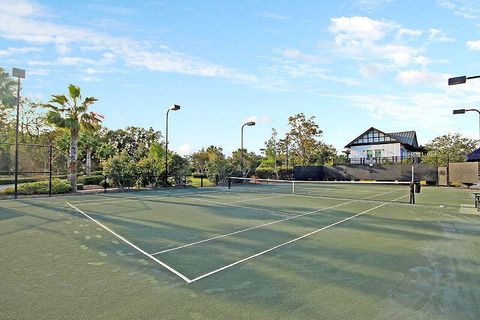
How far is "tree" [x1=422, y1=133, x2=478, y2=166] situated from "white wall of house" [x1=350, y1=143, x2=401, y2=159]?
4.46m

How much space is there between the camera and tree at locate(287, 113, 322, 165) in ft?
153

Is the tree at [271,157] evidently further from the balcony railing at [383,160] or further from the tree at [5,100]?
the tree at [5,100]

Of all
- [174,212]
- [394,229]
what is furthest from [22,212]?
[394,229]

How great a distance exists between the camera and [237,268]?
5.30 m

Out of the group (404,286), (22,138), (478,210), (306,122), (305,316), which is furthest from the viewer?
(306,122)

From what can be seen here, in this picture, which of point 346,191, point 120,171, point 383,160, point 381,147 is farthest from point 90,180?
point 381,147

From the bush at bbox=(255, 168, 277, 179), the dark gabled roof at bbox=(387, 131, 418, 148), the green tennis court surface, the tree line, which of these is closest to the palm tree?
the tree line

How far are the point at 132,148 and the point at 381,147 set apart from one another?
41672 millimetres

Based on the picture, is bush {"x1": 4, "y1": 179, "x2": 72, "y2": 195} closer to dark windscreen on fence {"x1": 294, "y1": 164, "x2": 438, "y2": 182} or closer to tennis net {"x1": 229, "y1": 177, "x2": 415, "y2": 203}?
tennis net {"x1": 229, "y1": 177, "x2": 415, "y2": 203}

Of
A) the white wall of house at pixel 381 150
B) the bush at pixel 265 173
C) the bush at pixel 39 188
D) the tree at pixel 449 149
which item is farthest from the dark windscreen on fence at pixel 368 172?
the bush at pixel 39 188

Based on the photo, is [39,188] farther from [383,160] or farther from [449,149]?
[449,149]

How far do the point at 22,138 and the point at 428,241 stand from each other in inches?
1822

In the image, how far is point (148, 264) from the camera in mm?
5512

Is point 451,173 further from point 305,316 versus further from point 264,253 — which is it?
point 305,316
